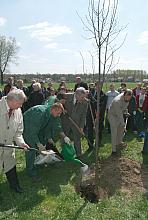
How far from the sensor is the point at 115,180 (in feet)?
23.0

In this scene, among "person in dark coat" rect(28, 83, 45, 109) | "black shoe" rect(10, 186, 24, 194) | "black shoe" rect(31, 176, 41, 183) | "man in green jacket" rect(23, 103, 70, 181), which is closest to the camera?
"black shoe" rect(10, 186, 24, 194)

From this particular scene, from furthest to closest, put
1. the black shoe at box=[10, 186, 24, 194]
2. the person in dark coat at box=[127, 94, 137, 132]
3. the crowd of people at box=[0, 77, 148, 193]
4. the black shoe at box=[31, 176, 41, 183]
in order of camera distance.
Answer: the person in dark coat at box=[127, 94, 137, 132] < the black shoe at box=[31, 176, 41, 183] < the black shoe at box=[10, 186, 24, 194] < the crowd of people at box=[0, 77, 148, 193]

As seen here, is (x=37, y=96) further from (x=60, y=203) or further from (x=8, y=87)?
(x=60, y=203)

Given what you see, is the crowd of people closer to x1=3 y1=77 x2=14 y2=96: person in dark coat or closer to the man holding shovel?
the man holding shovel

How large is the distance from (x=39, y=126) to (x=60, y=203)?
60.7 inches

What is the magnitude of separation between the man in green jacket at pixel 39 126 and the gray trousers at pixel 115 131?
1.81m

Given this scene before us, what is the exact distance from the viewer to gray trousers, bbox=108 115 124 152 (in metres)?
8.53

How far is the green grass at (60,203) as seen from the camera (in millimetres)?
5434

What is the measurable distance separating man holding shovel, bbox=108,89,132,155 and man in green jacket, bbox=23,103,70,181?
5.79 ft

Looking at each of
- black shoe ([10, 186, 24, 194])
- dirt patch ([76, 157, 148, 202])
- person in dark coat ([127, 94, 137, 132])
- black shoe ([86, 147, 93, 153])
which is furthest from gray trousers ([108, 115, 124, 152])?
person in dark coat ([127, 94, 137, 132])

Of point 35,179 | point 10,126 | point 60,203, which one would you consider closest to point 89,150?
point 35,179

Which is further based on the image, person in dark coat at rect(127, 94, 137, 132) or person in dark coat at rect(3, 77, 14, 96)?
person in dark coat at rect(127, 94, 137, 132)

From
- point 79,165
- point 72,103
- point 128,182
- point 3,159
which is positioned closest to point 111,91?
point 72,103

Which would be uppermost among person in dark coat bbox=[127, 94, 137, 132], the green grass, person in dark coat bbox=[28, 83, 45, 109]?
person in dark coat bbox=[28, 83, 45, 109]
